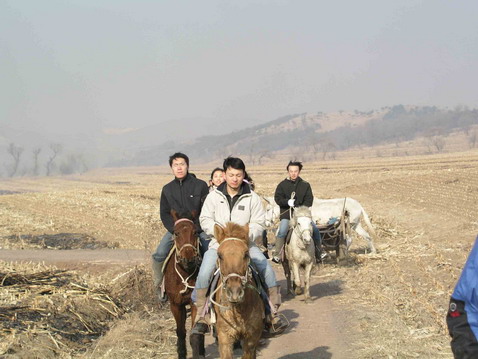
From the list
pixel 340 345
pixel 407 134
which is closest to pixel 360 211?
pixel 340 345

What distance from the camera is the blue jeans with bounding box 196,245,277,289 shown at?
6.86 metres

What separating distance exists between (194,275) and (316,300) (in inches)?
176

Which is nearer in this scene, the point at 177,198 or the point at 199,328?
the point at 199,328

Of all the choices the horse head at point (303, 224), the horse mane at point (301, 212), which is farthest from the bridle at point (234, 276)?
the horse mane at point (301, 212)

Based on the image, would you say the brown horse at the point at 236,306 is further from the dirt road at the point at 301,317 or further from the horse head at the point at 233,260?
the dirt road at the point at 301,317

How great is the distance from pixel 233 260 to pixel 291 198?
7130 millimetres

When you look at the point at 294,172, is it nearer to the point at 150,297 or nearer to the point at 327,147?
the point at 150,297

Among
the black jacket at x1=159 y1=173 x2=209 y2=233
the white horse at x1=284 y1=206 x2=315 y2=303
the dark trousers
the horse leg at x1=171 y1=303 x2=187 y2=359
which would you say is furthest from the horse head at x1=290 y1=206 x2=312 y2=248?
the dark trousers

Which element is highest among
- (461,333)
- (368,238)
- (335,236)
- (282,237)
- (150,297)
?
(461,333)

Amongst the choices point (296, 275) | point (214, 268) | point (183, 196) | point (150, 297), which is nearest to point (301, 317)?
point (296, 275)

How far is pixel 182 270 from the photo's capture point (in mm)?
8344

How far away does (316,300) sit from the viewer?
39.9 feet

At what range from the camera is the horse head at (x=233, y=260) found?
571 cm

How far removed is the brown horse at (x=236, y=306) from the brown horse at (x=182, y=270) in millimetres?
1439
